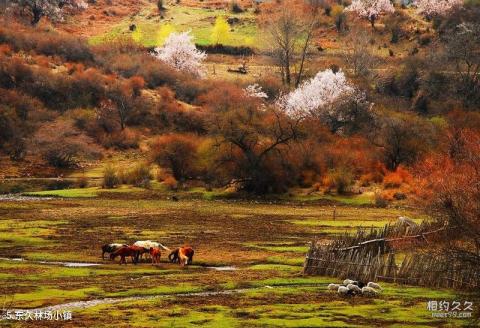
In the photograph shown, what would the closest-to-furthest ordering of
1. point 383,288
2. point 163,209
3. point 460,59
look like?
1. point 383,288
2. point 163,209
3. point 460,59

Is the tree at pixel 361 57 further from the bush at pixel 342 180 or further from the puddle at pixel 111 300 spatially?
the puddle at pixel 111 300

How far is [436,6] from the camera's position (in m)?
144

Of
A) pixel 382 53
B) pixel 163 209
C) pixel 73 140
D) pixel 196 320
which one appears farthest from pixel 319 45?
pixel 196 320

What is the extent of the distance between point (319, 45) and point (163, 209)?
85796 mm

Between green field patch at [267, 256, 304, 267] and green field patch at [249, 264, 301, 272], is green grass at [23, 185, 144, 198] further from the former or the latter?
green field patch at [249, 264, 301, 272]

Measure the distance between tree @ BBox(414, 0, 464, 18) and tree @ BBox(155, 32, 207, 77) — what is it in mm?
41994

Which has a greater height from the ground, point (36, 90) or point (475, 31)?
point (475, 31)

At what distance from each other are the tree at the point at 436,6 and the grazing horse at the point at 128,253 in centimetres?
11475

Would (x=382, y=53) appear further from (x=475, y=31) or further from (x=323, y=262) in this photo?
(x=323, y=262)

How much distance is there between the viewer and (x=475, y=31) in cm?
11744

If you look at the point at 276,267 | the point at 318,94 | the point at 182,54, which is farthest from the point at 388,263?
the point at 182,54

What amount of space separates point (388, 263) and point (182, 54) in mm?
105909

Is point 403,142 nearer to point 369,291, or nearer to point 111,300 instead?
point 369,291

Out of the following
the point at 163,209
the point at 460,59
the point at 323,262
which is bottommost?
the point at 163,209
